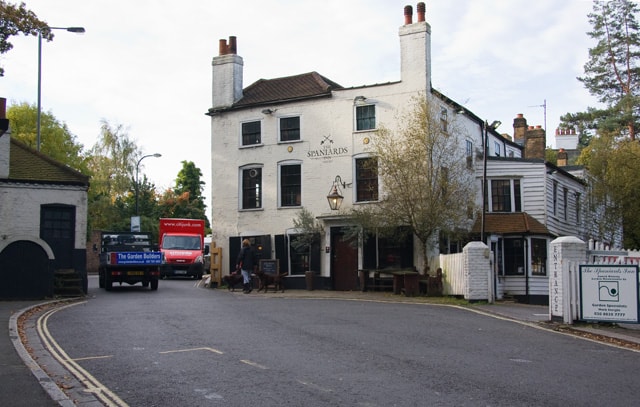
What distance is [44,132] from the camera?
168 ft

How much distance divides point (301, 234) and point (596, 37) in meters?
30.7

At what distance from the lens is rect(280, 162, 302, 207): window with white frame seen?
30734 mm

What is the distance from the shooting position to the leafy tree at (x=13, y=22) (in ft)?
66.2

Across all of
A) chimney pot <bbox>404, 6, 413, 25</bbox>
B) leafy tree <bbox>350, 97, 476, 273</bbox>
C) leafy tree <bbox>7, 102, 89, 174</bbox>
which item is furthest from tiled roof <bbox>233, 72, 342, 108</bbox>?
leafy tree <bbox>7, 102, 89, 174</bbox>

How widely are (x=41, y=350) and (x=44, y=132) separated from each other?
43.7m

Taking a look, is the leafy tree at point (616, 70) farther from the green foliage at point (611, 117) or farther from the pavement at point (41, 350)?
the pavement at point (41, 350)

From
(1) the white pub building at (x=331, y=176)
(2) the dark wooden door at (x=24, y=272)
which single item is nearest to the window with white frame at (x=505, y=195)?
(1) the white pub building at (x=331, y=176)

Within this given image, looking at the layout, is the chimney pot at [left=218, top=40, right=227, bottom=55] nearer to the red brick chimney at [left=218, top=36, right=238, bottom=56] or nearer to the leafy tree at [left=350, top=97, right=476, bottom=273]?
the red brick chimney at [left=218, top=36, right=238, bottom=56]

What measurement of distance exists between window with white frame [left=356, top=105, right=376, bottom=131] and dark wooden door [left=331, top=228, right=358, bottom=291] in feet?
15.0

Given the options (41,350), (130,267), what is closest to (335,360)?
(41,350)

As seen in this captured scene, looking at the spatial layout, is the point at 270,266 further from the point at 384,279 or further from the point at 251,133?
the point at 251,133

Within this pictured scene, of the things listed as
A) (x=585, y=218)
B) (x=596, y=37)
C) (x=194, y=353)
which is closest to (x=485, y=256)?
(x=194, y=353)

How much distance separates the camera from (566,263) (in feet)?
49.7

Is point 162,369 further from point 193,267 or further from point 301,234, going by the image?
point 193,267
